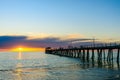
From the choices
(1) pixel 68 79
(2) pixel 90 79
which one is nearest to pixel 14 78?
(1) pixel 68 79

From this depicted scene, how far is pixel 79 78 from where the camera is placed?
104ft

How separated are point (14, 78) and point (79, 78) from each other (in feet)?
25.6

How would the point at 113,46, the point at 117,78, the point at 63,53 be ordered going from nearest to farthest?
the point at 117,78
the point at 113,46
the point at 63,53

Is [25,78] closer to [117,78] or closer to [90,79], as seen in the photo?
[90,79]

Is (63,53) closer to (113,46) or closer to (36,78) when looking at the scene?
(113,46)

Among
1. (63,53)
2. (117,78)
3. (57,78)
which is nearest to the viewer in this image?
(117,78)

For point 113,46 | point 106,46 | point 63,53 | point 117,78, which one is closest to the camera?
point 117,78

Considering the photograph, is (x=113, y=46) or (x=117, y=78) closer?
(x=117, y=78)

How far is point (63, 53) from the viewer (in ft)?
362

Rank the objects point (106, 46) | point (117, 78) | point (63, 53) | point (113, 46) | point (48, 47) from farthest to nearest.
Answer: point (48, 47)
point (63, 53)
point (106, 46)
point (113, 46)
point (117, 78)

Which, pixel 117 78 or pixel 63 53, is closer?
pixel 117 78

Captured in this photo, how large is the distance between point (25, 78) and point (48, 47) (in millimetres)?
118240

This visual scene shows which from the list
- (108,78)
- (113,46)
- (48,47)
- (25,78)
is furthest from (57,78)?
(48,47)

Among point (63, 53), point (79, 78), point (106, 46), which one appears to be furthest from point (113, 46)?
point (63, 53)
